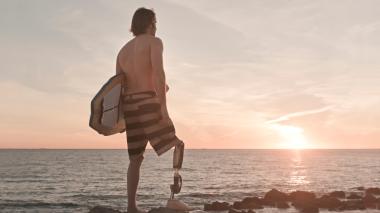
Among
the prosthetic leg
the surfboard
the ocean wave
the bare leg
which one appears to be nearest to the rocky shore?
the ocean wave

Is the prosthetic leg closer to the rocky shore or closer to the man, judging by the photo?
the man

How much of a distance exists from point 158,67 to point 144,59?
0.24 meters

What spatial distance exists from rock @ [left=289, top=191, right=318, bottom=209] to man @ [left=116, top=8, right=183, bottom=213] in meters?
18.6

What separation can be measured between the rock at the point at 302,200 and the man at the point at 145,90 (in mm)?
18583

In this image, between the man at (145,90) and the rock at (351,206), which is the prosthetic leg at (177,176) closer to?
the man at (145,90)

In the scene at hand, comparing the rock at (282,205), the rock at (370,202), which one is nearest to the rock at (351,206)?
the rock at (370,202)

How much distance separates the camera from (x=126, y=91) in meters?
6.44

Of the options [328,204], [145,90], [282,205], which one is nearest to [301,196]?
[282,205]

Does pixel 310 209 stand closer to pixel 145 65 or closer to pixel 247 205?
pixel 247 205

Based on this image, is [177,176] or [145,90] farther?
[177,176]

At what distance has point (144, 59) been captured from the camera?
247 inches

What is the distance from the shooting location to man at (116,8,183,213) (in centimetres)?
626

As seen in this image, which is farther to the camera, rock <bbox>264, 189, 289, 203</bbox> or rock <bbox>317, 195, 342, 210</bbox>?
rock <bbox>264, 189, 289, 203</bbox>

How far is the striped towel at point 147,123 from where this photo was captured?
20.6ft
